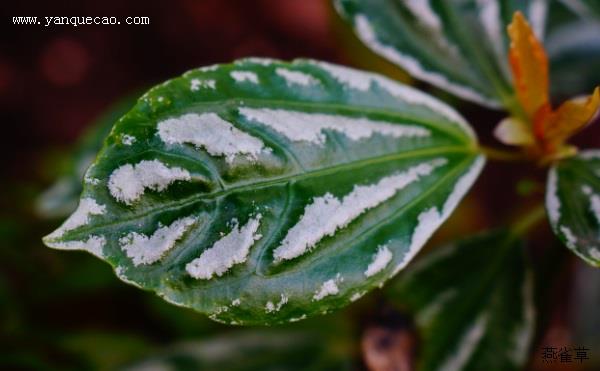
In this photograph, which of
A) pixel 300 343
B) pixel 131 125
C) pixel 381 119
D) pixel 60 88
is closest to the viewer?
pixel 131 125

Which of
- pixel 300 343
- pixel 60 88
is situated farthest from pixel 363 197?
pixel 60 88

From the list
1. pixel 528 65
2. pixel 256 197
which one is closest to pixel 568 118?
pixel 528 65

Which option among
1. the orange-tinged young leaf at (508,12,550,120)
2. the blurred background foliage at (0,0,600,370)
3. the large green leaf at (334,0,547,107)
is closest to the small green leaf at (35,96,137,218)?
the blurred background foliage at (0,0,600,370)

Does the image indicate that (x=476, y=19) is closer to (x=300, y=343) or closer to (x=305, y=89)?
(x=305, y=89)

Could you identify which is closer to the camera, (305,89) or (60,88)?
(305,89)

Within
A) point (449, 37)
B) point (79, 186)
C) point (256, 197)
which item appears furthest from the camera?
point (79, 186)

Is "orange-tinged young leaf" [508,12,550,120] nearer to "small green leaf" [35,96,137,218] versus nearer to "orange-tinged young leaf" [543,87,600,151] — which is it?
"orange-tinged young leaf" [543,87,600,151]

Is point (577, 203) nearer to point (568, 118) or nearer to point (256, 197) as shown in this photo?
point (568, 118)
